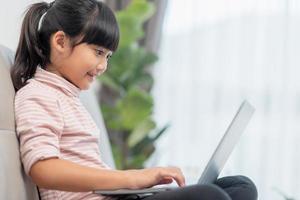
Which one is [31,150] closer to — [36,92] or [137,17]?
[36,92]

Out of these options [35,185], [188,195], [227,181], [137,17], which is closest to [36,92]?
[35,185]

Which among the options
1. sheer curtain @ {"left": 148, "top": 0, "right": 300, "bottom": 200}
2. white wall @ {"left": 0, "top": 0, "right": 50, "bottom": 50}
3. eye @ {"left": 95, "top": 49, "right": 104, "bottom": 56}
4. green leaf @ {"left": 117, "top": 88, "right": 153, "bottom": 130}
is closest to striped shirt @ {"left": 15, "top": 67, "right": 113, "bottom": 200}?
eye @ {"left": 95, "top": 49, "right": 104, "bottom": 56}

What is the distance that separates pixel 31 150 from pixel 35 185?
162 mm

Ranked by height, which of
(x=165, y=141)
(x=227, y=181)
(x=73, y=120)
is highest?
(x=73, y=120)

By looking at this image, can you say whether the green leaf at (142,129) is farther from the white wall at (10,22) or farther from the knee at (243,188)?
the knee at (243,188)

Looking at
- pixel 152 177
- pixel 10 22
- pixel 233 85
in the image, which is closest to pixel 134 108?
pixel 233 85

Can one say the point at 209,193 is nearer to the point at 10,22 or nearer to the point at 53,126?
the point at 53,126

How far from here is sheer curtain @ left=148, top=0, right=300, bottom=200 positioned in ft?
9.49

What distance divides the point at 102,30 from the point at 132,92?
4.16 ft

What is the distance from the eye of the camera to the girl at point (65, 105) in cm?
123

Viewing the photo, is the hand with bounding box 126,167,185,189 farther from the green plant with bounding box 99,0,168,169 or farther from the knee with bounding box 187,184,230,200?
the green plant with bounding box 99,0,168,169

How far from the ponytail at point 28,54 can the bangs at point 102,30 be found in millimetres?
134

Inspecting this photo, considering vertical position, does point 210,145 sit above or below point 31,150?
below

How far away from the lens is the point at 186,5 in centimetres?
305
